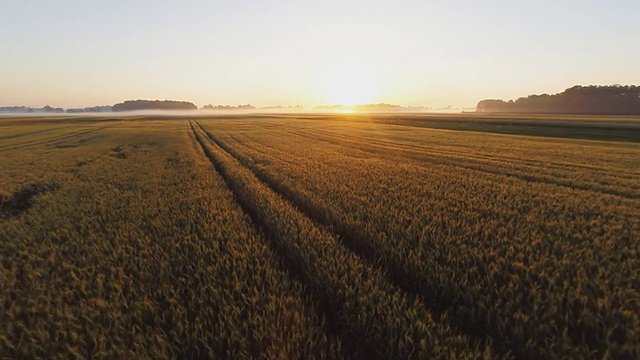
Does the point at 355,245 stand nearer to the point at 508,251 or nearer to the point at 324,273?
the point at 324,273

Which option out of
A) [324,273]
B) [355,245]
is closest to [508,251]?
[355,245]

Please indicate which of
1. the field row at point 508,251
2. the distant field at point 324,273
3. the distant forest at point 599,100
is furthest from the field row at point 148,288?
the distant forest at point 599,100

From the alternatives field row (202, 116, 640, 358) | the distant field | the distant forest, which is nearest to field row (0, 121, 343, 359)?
the distant field

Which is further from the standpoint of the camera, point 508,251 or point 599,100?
point 599,100

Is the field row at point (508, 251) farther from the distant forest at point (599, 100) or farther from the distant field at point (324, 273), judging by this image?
the distant forest at point (599, 100)

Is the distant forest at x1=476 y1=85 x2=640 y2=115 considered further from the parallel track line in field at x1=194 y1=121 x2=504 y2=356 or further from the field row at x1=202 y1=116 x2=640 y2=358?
the parallel track line in field at x1=194 y1=121 x2=504 y2=356

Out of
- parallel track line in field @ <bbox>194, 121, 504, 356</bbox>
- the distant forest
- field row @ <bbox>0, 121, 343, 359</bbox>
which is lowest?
parallel track line in field @ <bbox>194, 121, 504, 356</bbox>

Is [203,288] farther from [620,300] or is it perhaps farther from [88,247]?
[620,300]

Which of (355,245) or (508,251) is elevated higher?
(508,251)

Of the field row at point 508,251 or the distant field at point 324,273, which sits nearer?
the distant field at point 324,273

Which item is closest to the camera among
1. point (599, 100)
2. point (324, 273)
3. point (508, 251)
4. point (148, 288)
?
point (148, 288)

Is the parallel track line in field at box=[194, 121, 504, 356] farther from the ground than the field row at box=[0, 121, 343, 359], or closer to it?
closer to it

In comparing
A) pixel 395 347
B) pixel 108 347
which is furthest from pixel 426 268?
pixel 108 347

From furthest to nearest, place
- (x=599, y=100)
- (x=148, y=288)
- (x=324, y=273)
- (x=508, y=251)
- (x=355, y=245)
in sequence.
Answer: (x=599, y=100), (x=355, y=245), (x=508, y=251), (x=324, y=273), (x=148, y=288)
